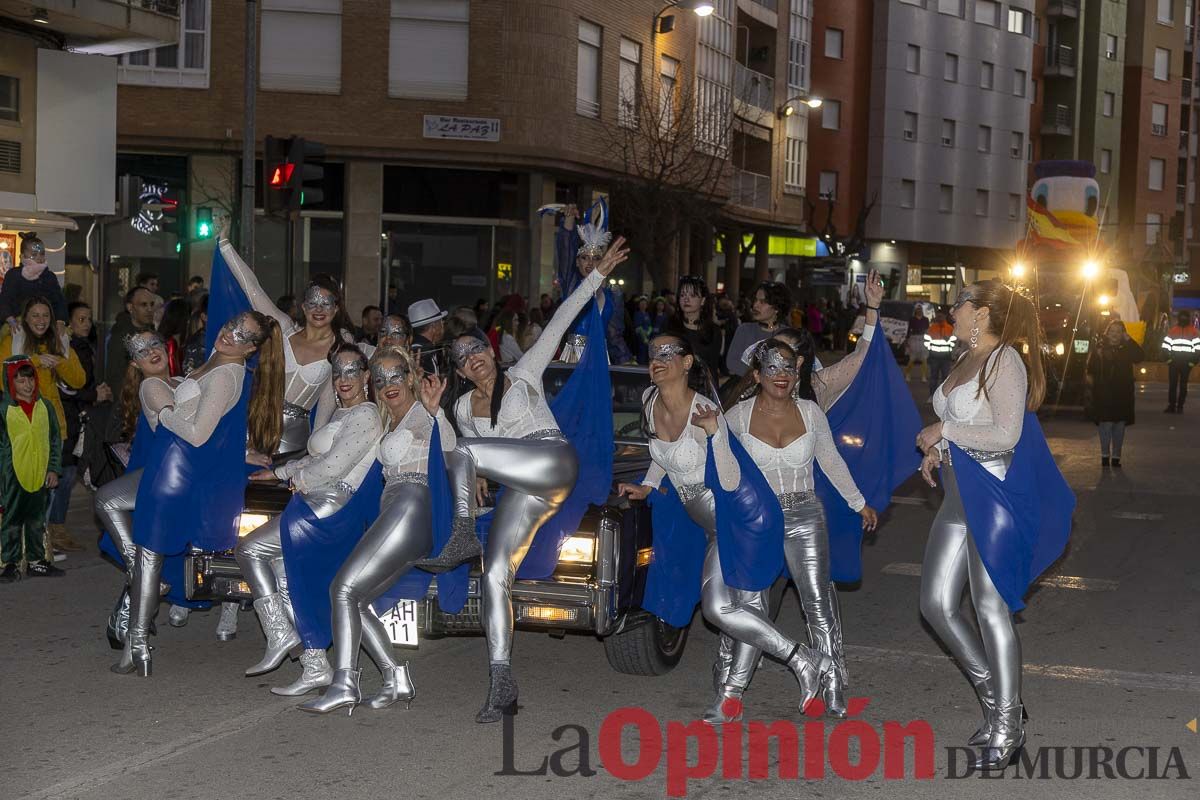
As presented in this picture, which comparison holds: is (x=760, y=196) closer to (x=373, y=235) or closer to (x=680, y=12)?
(x=680, y=12)

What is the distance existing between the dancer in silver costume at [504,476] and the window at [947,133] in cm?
5604

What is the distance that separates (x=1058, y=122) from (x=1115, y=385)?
53220 mm

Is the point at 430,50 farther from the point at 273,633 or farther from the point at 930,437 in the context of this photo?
the point at 930,437

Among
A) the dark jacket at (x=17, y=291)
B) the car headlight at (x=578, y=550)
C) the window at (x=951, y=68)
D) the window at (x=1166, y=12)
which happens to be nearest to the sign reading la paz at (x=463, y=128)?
the dark jacket at (x=17, y=291)

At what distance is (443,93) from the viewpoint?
30.2 m

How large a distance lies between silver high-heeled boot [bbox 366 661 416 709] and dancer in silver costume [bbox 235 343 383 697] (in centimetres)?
30

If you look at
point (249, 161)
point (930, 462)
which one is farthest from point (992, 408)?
point (249, 161)

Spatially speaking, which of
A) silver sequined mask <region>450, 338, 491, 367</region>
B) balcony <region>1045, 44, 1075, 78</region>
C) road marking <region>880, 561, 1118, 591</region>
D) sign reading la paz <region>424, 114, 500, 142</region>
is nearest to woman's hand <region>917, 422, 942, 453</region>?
silver sequined mask <region>450, 338, 491, 367</region>

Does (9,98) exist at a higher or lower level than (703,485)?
higher

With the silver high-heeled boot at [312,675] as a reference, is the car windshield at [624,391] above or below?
above

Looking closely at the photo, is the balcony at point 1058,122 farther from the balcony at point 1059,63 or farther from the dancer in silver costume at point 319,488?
the dancer in silver costume at point 319,488

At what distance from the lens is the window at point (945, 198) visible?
198ft

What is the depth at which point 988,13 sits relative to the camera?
202 feet

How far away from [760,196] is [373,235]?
18.6 meters
